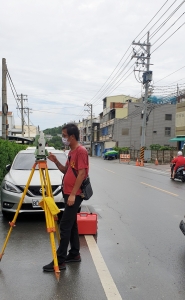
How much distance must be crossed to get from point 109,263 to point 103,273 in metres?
0.39

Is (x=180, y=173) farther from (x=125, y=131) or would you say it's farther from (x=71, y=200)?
(x=125, y=131)

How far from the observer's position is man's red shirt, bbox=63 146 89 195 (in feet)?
13.3

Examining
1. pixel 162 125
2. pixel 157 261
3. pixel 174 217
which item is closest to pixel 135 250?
pixel 157 261

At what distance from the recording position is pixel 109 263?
4.49m

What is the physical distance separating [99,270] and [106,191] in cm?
764

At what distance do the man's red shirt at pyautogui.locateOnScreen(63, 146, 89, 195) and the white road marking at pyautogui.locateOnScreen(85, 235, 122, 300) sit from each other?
1.05m

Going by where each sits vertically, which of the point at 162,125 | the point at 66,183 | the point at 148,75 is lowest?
the point at 66,183

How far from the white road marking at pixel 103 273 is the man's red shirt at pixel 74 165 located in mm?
1052

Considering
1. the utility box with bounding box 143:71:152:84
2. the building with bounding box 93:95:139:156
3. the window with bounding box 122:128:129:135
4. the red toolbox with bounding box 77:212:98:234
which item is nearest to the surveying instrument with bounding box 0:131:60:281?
the red toolbox with bounding box 77:212:98:234

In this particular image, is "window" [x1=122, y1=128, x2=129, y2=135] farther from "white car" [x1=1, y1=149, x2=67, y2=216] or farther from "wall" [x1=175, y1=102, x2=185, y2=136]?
"white car" [x1=1, y1=149, x2=67, y2=216]

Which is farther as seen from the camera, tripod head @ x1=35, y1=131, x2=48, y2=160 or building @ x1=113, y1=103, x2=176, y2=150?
building @ x1=113, y1=103, x2=176, y2=150

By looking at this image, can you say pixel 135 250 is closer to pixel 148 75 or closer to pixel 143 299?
pixel 143 299

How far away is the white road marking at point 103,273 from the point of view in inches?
140

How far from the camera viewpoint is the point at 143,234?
19.9 feet
